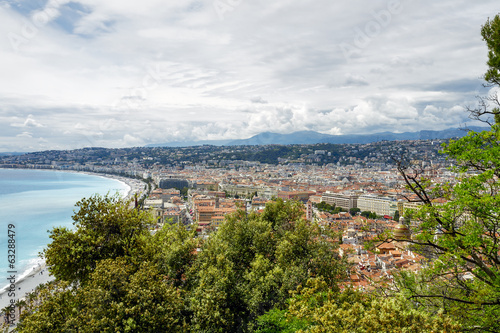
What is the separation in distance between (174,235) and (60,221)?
1651 inches

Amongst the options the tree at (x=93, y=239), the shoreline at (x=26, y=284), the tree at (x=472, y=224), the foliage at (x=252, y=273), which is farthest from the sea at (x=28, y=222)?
the tree at (x=472, y=224)

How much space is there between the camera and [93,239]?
870cm

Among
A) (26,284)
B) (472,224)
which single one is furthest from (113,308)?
(26,284)

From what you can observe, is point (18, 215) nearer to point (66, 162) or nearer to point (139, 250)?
point (139, 250)

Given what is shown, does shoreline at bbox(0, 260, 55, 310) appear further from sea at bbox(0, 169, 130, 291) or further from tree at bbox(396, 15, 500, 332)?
tree at bbox(396, 15, 500, 332)

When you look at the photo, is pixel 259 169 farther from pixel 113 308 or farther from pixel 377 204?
pixel 113 308

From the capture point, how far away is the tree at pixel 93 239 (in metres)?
8.56

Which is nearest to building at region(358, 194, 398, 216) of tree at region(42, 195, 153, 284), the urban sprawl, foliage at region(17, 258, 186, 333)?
the urban sprawl

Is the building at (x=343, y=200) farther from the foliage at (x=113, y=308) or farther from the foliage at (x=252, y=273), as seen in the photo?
the foliage at (x=113, y=308)

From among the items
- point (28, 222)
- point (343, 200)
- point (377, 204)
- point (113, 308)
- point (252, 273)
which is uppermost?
point (113, 308)

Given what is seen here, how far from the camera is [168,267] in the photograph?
32.2 ft

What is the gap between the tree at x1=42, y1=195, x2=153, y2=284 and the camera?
856cm

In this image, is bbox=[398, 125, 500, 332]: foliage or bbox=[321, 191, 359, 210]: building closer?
bbox=[398, 125, 500, 332]: foliage

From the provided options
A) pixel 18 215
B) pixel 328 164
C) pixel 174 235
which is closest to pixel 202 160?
pixel 328 164
